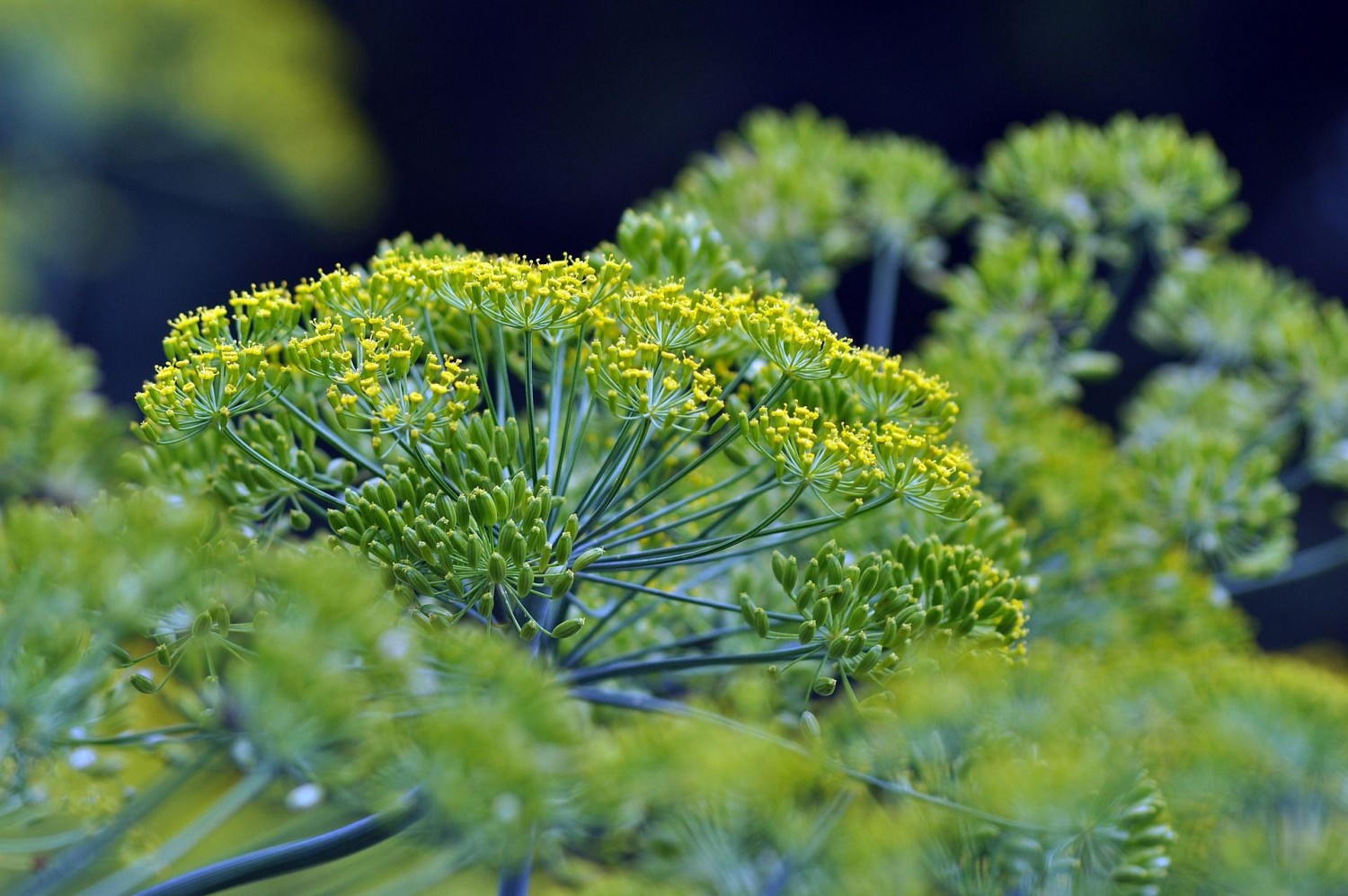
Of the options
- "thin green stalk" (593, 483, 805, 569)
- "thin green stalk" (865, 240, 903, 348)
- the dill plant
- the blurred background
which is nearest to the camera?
the dill plant

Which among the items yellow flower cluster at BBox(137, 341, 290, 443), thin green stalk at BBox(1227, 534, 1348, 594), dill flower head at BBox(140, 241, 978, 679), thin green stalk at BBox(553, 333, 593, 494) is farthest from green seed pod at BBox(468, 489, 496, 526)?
thin green stalk at BBox(1227, 534, 1348, 594)

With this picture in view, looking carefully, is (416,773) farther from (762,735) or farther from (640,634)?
(640,634)

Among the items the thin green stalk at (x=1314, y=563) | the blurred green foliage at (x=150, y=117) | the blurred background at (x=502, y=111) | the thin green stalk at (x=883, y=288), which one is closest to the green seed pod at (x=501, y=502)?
the thin green stalk at (x=883, y=288)

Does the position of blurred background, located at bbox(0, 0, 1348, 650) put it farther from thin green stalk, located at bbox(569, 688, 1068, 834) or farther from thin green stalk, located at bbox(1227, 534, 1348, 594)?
thin green stalk, located at bbox(569, 688, 1068, 834)

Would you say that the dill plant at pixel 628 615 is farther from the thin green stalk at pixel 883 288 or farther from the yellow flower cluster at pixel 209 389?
the thin green stalk at pixel 883 288

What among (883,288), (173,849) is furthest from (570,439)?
(883,288)

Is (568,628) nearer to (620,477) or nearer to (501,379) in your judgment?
(620,477)
